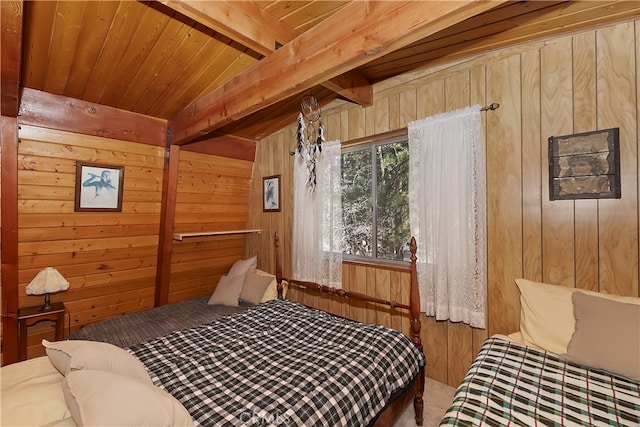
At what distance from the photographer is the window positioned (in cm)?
277

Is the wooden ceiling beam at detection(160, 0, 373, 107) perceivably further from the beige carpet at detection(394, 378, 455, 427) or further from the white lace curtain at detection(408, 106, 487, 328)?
the beige carpet at detection(394, 378, 455, 427)

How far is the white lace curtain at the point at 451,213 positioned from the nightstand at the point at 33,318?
10.5 feet

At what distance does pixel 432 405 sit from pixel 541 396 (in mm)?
1062

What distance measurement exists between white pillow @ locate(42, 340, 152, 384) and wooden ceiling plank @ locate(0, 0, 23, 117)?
1.42 meters

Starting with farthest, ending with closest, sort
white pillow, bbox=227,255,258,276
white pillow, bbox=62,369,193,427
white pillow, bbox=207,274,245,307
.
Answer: white pillow, bbox=227,255,258,276, white pillow, bbox=207,274,245,307, white pillow, bbox=62,369,193,427

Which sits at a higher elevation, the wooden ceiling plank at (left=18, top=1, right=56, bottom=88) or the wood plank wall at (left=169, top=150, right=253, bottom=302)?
the wooden ceiling plank at (left=18, top=1, right=56, bottom=88)

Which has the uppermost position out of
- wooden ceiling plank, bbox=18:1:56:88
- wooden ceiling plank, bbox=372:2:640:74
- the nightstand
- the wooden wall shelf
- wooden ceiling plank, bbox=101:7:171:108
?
wooden ceiling plank, bbox=372:2:640:74

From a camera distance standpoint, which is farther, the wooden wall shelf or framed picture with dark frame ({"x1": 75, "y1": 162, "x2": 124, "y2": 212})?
the wooden wall shelf

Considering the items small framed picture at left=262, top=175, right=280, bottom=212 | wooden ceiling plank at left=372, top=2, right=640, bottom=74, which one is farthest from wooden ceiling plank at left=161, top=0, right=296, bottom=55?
small framed picture at left=262, top=175, right=280, bottom=212

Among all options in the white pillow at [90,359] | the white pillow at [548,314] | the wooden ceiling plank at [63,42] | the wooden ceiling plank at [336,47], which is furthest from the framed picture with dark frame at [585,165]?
the wooden ceiling plank at [63,42]

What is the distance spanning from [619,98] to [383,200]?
5.65 feet

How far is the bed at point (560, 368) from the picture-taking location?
125cm

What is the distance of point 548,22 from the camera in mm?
1798

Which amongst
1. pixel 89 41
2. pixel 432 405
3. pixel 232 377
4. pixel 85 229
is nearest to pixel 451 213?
pixel 432 405
